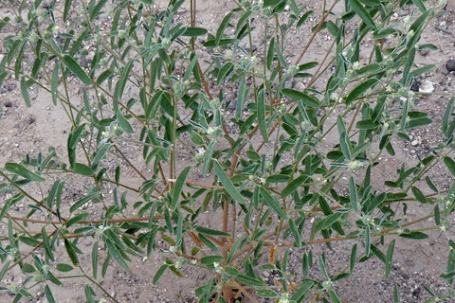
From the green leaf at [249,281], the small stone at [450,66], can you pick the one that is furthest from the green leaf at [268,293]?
the small stone at [450,66]

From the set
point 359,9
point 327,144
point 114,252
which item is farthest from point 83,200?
point 327,144

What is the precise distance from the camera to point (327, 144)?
3.38 metres

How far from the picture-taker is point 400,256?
290 centimetres

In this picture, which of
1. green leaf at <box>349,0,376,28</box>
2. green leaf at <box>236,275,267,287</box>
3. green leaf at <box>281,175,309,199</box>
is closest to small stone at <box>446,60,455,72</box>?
green leaf at <box>349,0,376,28</box>

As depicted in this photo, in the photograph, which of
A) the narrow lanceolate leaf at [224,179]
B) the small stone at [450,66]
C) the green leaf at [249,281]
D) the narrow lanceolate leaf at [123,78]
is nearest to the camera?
the narrow lanceolate leaf at [224,179]

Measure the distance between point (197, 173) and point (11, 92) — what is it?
1.66 metres

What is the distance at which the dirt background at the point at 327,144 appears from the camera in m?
2.84

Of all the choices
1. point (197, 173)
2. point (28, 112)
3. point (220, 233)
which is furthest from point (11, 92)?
point (220, 233)

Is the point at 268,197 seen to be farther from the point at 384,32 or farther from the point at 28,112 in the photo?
the point at 28,112

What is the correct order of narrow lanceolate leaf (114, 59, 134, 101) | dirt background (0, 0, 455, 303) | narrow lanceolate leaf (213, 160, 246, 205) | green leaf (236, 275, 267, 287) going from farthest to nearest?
dirt background (0, 0, 455, 303), green leaf (236, 275, 267, 287), narrow lanceolate leaf (114, 59, 134, 101), narrow lanceolate leaf (213, 160, 246, 205)

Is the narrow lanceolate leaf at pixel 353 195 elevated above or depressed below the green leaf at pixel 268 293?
above

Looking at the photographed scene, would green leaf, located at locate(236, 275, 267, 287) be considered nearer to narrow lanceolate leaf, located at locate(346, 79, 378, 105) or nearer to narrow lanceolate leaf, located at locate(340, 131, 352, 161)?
narrow lanceolate leaf, located at locate(340, 131, 352, 161)

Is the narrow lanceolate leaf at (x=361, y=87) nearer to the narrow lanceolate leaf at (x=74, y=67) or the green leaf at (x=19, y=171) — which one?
the narrow lanceolate leaf at (x=74, y=67)

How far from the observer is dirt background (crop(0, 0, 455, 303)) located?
2836mm
